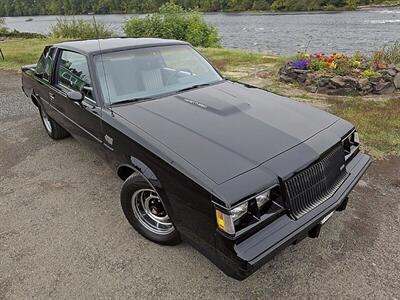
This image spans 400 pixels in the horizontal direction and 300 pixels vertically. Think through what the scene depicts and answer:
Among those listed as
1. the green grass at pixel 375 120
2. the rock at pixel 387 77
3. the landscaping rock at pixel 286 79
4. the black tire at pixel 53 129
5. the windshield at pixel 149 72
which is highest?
the windshield at pixel 149 72

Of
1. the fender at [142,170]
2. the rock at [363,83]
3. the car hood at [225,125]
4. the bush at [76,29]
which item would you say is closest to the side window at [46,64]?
the car hood at [225,125]

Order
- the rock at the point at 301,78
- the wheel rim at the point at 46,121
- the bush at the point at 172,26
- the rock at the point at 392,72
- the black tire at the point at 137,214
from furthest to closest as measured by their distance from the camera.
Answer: the bush at the point at 172,26
the rock at the point at 301,78
the rock at the point at 392,72
the wheel rim at the point at 46,121
the black tire at the point at 137,214

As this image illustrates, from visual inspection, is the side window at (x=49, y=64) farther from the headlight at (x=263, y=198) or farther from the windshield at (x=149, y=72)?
the headlight at (x=263, y=198)

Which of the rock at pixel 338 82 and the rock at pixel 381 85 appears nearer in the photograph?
the rock at pixel 381 85

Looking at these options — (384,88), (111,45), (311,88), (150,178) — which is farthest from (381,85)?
(150,178)

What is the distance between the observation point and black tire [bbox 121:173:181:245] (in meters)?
2.63

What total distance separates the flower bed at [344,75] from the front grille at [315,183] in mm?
4540

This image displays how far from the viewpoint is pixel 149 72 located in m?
3.40

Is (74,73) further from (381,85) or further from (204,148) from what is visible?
(381,85)

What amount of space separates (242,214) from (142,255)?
111cm

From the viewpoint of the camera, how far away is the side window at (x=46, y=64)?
13.8ft

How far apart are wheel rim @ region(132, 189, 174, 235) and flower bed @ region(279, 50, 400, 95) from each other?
528cm

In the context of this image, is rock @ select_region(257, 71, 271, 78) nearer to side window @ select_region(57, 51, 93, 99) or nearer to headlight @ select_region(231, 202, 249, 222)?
side window @ select_region(57, 51, 93, 99)

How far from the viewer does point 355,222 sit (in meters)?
2.99
